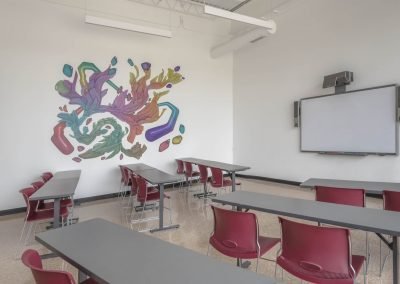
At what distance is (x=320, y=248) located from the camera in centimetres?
182

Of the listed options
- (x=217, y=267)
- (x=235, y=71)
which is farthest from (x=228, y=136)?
(x=217, y=267)

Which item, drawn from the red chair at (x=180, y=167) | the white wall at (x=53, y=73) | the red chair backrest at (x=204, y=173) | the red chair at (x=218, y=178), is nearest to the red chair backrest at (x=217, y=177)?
the red chair at (x=218, y=178)

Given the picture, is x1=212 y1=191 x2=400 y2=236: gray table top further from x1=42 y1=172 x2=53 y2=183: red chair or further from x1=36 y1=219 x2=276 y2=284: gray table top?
x1=42 y1=172 x2=53 y2=183: red chair

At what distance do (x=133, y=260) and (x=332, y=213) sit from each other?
1.62 m

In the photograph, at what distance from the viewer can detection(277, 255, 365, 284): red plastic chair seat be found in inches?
69.7

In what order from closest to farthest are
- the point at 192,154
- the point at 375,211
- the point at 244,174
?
1. the point at 375,211
2. the point at 192,154
3. the point at 244,174

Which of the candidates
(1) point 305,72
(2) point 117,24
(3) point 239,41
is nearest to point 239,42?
(3) point 239,41

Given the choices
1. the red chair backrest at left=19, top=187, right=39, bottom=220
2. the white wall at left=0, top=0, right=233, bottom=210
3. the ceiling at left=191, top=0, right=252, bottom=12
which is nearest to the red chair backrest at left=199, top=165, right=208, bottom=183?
the white wall at left=0, top=0, right=233, bottom=210

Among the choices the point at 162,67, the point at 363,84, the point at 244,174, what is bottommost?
the point at 244,174

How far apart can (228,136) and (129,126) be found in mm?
3267

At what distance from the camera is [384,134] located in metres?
5.16

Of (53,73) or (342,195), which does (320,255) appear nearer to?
(342,195)

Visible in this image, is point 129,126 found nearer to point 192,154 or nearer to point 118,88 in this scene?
point 118,88

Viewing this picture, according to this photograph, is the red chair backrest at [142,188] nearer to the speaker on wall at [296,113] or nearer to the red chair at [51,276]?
the red chair at [51,276]
